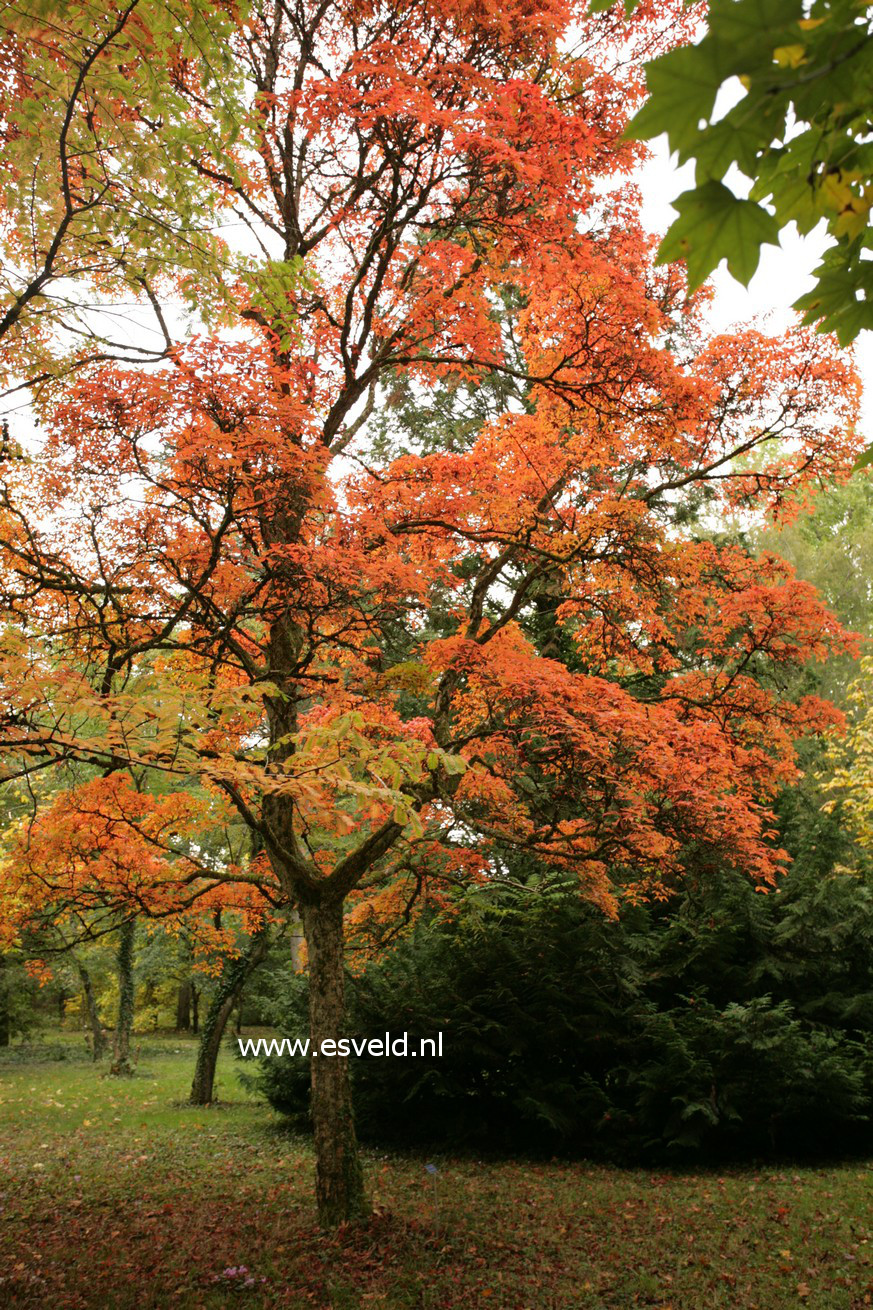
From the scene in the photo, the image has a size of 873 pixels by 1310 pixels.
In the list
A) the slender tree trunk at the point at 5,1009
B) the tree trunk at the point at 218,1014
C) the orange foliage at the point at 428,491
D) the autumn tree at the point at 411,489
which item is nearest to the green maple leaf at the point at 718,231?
the orange foliage at the point at 428,491

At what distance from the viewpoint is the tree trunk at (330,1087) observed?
6109 mm

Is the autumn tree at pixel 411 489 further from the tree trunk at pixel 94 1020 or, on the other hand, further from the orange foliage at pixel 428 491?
the tree trunk at pixel 94 1020

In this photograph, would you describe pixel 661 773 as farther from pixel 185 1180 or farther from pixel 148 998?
pixel 148 998

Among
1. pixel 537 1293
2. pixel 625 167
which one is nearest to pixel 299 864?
pixel 537 1293

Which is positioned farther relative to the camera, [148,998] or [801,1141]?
[148,998]

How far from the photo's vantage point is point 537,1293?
16.9ft

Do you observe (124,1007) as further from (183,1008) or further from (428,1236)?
(183,1008)

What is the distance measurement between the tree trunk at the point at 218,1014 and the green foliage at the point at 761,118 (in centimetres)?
1266

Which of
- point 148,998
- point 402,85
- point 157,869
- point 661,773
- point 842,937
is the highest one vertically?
point 402,85

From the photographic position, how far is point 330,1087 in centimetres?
629

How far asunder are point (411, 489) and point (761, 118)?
5.46m

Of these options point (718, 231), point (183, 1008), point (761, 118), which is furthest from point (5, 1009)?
point (761, 118)

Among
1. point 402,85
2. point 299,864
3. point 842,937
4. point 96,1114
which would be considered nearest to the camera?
point 402,85

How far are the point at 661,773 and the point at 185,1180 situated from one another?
644 centimetres
